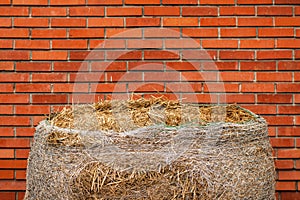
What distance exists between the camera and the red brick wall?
11.6ft

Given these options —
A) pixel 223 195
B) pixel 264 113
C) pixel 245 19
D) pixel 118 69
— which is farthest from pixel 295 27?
pixel 223 195

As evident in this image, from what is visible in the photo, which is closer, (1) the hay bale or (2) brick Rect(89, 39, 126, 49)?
(1) the hay bale

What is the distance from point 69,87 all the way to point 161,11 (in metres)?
0.85

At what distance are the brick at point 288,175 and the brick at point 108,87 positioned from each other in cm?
127

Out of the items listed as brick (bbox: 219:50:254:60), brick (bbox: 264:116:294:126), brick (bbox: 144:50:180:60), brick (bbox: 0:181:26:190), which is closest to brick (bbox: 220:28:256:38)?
brick (bbox: 219:50:254:60)

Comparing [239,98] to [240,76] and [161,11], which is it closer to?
[240,76]

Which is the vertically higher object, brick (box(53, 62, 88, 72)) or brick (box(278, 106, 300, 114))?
brick (box(53, 62, 88, 72))

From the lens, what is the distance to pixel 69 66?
355cm

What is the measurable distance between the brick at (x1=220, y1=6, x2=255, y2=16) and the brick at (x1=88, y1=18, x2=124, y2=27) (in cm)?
72

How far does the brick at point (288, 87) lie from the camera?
353cm

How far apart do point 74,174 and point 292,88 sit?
5.72 ft

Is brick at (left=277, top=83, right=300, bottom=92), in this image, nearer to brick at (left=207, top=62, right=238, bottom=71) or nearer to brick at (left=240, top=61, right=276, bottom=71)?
brick at (left=240, top=61, right=276, bottom=71)

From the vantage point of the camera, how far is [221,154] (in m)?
2.63

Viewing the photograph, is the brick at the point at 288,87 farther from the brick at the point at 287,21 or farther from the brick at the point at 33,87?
the brick at the point at 33,87
